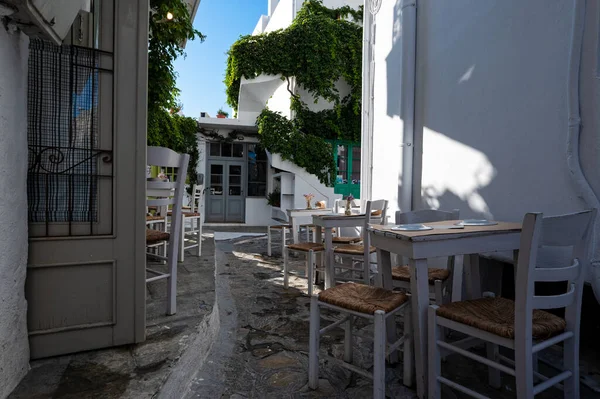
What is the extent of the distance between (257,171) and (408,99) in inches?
313

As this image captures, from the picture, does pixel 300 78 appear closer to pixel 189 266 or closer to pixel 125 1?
pixel 189 266

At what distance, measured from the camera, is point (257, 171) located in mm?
11578

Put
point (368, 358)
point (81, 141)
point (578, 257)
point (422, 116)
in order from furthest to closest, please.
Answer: point (422, 116) → point (368, 358) → point (81, 141) → point (578, 257)

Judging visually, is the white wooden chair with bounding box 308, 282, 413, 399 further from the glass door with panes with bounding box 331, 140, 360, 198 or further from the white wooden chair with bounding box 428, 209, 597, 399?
the glass door with panes with bounding box 331, 140, 360, 198

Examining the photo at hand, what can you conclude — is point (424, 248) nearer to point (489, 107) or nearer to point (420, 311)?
point (420, 311)

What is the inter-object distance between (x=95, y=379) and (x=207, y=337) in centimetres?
85

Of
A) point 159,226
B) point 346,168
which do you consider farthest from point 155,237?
point 346,168

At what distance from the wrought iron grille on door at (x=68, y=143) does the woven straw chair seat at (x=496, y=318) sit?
1.82m

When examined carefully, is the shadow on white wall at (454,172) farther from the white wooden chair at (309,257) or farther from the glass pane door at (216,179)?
the glass pane door at (216,179)

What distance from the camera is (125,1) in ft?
6.47

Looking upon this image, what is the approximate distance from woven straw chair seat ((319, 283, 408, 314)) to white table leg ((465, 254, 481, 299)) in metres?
0.61

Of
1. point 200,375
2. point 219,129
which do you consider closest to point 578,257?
point 200,375

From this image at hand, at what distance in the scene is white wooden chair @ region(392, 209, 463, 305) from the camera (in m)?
2.35

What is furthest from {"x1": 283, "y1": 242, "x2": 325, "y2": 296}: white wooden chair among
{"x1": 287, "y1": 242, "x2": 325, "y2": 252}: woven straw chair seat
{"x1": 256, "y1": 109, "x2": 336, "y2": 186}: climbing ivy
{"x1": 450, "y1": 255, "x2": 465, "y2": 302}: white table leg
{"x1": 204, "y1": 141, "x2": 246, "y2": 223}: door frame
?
{"x1": 204, "y1": 141, "x2": 246, "y2": 223}: door frame
